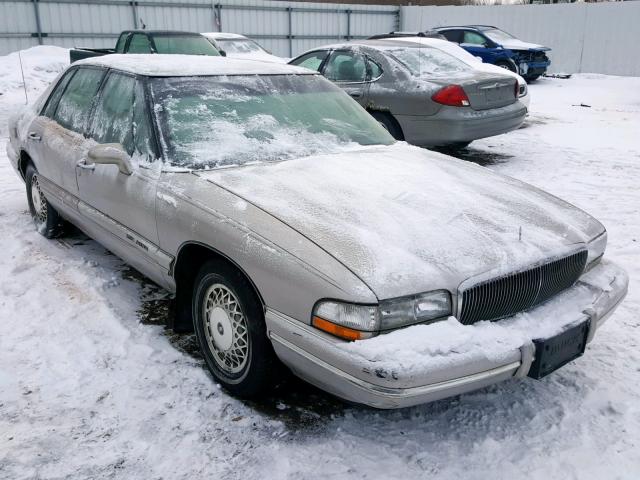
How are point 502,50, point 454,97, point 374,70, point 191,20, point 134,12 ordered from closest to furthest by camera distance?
point 454,97 → point 374,70 → point 502,50 → point 134,12 → point 191,20

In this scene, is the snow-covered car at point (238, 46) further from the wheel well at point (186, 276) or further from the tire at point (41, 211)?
the wheel well at point (186, 276)

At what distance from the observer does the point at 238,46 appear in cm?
1409

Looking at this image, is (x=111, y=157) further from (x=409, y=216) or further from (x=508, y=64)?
(x=508, y=64)

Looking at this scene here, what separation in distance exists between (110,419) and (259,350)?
789mm

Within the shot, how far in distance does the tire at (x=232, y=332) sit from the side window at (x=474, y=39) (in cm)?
1546

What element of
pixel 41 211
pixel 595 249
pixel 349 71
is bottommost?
pixel 41 211

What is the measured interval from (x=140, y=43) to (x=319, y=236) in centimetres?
1061

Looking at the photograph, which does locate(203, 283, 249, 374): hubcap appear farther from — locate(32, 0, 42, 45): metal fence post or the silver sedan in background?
locate(32, 0, 42, 45): metal fence post

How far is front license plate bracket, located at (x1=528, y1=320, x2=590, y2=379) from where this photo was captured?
2.52 metres

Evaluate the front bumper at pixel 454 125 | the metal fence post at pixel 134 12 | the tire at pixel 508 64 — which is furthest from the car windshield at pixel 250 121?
the metal fence post at pixel 134 12

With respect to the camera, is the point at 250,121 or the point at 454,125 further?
the point at 454,125

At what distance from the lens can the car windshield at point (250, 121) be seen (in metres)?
3.38

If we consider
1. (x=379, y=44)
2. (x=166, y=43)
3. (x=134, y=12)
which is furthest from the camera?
(x=134, y=12)

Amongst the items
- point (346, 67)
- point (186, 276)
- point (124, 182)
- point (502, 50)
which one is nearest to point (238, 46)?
point (346, 67)
